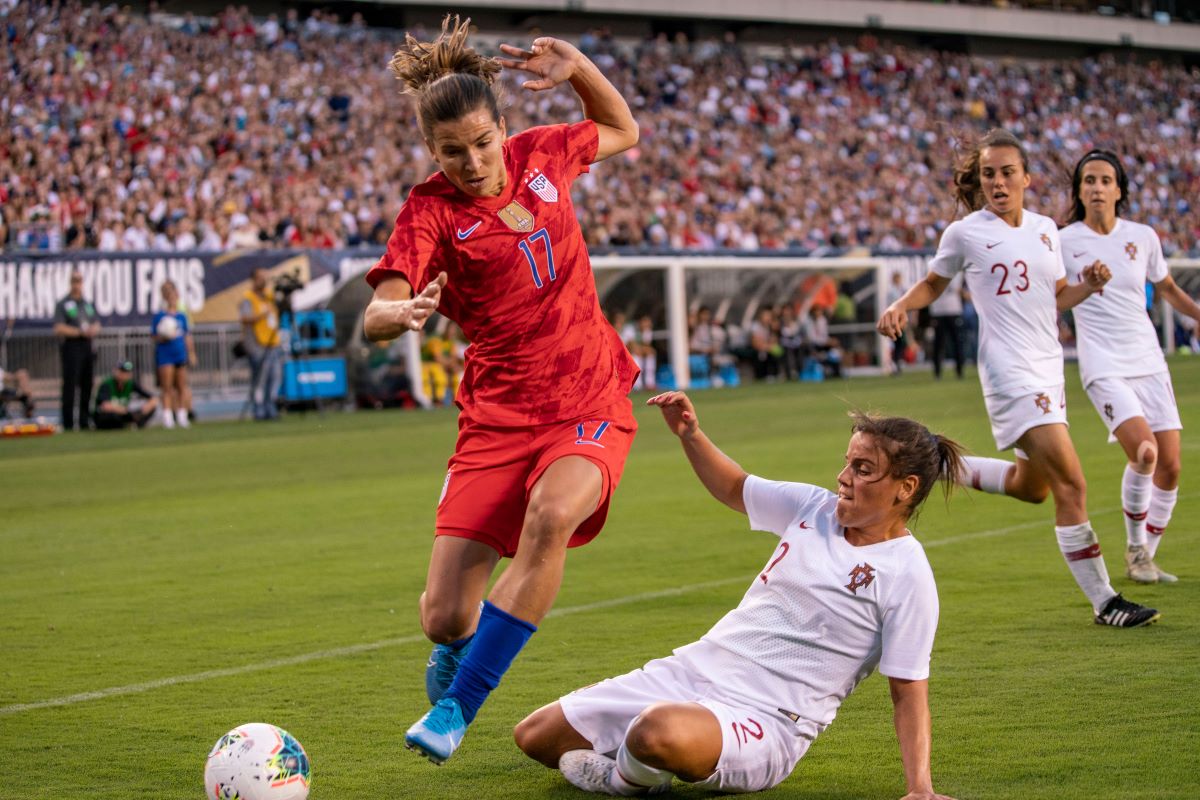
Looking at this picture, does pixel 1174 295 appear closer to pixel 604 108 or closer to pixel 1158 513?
pixel 1158 513

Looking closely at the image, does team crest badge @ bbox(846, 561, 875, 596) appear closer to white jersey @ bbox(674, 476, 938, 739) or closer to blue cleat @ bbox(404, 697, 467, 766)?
white jersey @ bbox(674, 476, 938, 739)

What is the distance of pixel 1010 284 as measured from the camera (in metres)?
7.24

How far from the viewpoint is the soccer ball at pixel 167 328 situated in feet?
69.9

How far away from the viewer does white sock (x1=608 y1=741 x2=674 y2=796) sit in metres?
4.33

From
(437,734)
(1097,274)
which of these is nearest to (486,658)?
(437,734)

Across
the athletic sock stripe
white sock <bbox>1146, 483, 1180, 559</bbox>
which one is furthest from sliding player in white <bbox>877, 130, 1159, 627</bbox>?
white sock <bbox>1146, 483, 1180, 559</bbox>

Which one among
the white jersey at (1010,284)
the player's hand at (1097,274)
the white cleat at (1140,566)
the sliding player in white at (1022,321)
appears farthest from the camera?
the white cleat at (1140,566)

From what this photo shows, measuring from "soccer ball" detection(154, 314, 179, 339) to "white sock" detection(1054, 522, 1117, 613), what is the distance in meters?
16.5

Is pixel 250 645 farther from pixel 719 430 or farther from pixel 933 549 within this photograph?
pixel 719 430

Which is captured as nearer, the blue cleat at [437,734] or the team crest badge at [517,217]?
the blue cleat at [437,734]

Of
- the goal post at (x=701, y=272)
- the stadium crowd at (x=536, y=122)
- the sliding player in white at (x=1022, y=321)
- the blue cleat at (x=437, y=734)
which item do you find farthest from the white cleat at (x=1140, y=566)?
the goal post at (x=701, y=272)

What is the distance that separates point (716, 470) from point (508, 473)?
0.74m

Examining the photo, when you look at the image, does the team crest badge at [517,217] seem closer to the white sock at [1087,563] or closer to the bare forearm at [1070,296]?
the white sock at [1087,563]

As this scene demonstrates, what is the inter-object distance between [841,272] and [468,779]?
90.6ft
